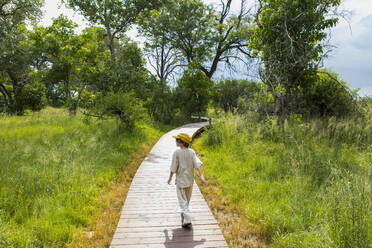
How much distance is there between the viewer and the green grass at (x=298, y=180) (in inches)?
104

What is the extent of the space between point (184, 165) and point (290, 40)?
677cm

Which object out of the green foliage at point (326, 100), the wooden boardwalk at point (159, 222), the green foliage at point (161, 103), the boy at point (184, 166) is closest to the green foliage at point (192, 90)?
the green foliage at point (161, 103)

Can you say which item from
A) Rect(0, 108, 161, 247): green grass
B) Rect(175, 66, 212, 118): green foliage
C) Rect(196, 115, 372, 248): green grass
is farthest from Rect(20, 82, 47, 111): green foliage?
Rect(196, 115, 372, 248): green grass

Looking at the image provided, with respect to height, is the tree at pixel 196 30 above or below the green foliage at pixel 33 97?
above

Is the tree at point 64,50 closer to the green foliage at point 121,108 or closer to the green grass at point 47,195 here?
the green foliage at point 121,108

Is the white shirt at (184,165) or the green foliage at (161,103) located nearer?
the white shirt at (184,165)

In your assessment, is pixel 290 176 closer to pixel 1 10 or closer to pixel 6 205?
pixel 6 205

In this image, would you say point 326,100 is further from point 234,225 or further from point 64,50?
point 64,50

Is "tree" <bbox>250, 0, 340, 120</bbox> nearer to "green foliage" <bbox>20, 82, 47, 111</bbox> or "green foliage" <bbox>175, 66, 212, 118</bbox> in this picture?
"green foliage" <bbox>175, 66, 212, 118</bbox>

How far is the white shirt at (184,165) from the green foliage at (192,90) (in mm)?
17002

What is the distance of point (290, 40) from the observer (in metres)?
7.51

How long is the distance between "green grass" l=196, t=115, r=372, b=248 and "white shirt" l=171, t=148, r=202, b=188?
1352 mm

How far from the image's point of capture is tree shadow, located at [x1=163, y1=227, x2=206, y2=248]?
3.04 m

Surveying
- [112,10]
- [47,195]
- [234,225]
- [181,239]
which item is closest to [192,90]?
[112,10]
